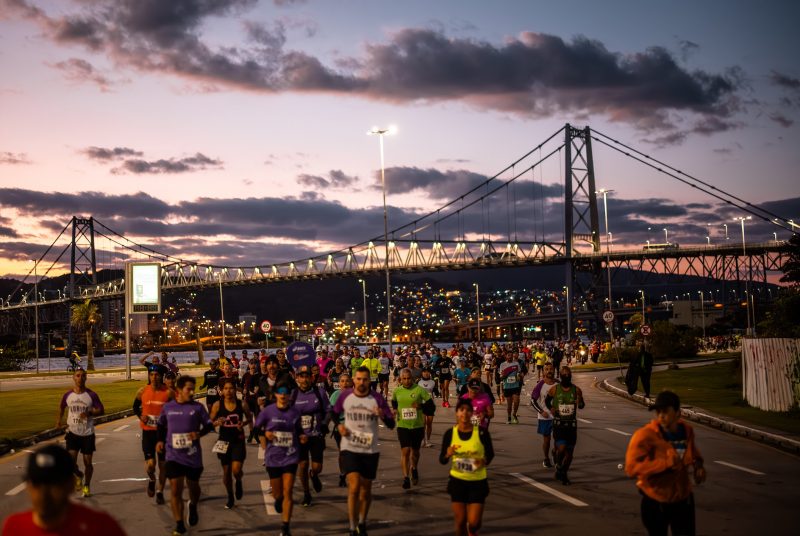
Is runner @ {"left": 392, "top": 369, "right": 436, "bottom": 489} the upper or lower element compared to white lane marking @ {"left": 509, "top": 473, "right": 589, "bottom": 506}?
upper

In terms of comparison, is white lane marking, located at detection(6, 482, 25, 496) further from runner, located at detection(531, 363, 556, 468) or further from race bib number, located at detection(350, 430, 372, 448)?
runner, located at detection(531, 363, 556, 468)

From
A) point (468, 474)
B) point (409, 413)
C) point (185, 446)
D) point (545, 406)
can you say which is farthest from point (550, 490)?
point (185, 446)

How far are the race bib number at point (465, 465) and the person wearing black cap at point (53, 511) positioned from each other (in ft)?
16.9

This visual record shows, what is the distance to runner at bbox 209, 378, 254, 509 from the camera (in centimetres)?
1220

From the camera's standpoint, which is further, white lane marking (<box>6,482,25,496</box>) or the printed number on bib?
white lane marking (<box>6,482,25,496</box>)

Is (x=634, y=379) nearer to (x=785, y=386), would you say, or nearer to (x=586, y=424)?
(x=785, y=386)

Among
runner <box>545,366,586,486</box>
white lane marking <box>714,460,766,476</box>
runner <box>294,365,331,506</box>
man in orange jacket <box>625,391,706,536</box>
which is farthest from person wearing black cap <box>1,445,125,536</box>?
white lane marking <box>714,460,766,476</box>

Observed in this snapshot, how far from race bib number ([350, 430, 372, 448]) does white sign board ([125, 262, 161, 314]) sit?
46767 millimetres

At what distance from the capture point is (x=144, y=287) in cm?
5588

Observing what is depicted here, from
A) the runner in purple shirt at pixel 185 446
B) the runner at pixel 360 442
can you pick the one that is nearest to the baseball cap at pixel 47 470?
the runner at pixel 360 442

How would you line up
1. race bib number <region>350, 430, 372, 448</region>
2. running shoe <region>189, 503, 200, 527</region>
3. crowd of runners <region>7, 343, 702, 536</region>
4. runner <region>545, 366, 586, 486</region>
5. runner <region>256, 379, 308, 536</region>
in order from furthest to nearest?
1. runner <region>545, 366, 586, 486</region>
2. running shoe <region>189, 503, 200, 527</region>
3. runner <region>256, 379, 308, 536</region>
4. race bib number <region>350, 430, 372, 448</region>
5. crowd of runners <region>7, 343, 702, 536</region>

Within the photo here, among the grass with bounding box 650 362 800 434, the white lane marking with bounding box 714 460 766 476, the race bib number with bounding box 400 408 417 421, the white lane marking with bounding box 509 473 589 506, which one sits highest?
the race bib number with bounding box 400 408 417 421

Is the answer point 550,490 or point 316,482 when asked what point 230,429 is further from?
point 550,490

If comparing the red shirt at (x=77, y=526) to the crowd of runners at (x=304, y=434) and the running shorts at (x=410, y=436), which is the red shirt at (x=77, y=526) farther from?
the running shorts at (x=410, y=436)
